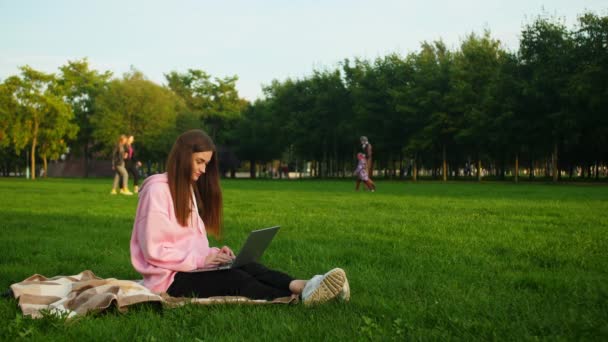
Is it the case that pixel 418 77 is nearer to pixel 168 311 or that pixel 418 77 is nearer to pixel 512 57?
pixel 512 57

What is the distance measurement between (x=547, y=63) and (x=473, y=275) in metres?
35.1

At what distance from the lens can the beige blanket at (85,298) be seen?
13.8 ft

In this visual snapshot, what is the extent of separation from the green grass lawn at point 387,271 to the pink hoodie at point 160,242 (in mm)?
390

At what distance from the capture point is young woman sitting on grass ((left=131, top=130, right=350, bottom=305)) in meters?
4.55

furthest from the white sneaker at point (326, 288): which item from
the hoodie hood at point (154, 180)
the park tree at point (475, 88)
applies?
the park tree at point (475, 88)

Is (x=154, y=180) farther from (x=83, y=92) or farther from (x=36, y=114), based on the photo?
(x=83, y=92)

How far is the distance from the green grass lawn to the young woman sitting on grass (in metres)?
0.26

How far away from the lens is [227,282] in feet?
15.3

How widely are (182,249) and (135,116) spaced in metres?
61.2

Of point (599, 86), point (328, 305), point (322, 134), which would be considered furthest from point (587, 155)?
point (328, 305)

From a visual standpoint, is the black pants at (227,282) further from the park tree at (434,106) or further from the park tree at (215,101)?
the park tree at (215,101)

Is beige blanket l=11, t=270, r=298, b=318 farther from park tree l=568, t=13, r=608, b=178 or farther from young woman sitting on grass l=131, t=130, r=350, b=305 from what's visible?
park tree l=568, t=13, r=608, b=178

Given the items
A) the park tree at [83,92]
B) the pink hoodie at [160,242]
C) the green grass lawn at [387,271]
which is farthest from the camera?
the park tree at [83,92]

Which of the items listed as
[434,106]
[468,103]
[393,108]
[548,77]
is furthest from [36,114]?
[548,77]
